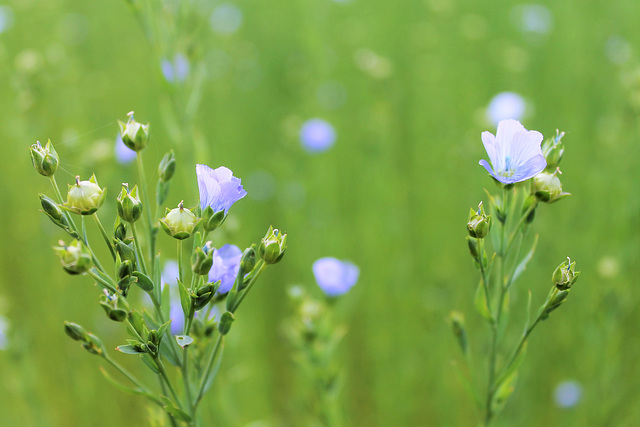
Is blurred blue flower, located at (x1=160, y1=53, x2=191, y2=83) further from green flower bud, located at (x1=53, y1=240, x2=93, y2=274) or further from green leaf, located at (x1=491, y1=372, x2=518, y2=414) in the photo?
green leaf, located at (x1=491, y1=372, x2=518, y2=414)

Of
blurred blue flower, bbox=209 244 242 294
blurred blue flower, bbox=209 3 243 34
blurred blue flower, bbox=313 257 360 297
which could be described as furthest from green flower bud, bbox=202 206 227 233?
blurred blue flower, bbox=209 3 243 34

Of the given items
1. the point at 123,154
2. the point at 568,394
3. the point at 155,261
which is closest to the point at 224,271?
the point at 155,261

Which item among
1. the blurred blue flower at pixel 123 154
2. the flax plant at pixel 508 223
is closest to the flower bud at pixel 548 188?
the flax plant at pixel 508 223

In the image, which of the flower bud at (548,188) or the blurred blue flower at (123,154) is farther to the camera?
the blurred blue flower at (123,154)

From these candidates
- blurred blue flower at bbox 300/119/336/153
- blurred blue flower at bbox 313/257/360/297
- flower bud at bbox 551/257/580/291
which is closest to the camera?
flower bud at bbox 551/257/580/291

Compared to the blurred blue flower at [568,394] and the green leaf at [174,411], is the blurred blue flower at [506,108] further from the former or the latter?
the green leaf at [174,411]

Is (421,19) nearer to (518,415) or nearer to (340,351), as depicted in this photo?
(340,351)
